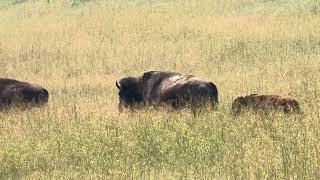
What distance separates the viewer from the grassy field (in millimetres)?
7875

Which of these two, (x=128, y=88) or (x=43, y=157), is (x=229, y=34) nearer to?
(x=128, y=88)

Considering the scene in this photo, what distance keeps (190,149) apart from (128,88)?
18.0ft

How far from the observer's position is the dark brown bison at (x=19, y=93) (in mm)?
13211

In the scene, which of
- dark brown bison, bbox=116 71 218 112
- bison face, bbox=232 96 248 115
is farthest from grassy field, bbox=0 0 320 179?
dark brown bison, bbox=116 71 218 112

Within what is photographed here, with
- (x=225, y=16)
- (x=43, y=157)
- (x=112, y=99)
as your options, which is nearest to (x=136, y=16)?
(x=225, y=16)

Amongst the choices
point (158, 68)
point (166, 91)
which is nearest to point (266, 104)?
point (166, 91)

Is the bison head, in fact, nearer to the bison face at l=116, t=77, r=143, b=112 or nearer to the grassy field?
the grassy field

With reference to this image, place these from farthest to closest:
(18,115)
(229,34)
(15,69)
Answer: (229,34), (15,69), (18,115)

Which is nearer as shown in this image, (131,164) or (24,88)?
(131,164)

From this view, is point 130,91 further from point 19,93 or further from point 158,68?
point 158,68

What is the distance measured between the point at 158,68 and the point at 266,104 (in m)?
9.01

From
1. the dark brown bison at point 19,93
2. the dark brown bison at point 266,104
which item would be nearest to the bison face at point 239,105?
the dark brown bison at point 266,104

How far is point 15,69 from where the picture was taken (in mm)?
20406

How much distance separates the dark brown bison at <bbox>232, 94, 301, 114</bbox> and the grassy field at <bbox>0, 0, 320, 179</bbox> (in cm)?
22
